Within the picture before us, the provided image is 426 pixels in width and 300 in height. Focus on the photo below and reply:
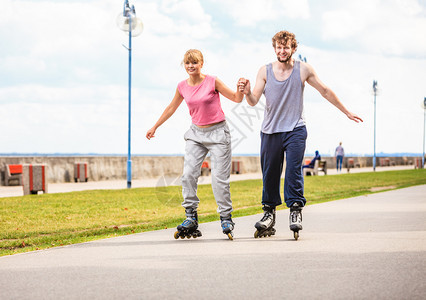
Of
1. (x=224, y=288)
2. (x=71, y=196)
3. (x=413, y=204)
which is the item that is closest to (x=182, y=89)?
(x=224, y=288)

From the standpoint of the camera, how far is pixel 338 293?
377cm

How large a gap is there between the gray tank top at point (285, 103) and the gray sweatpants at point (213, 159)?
500mm

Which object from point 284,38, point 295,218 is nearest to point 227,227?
point 295,218

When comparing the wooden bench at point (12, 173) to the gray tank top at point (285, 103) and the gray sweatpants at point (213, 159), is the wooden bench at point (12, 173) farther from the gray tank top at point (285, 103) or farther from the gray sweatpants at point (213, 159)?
the gray tank top at point (285, 103)

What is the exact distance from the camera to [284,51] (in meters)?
6.16

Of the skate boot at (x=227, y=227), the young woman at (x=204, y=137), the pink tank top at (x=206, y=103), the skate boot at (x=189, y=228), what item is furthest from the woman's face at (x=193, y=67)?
the skate boot at (x=227, y=227)

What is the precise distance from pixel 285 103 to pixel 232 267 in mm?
2126

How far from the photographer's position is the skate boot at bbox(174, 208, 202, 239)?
6.18 meters

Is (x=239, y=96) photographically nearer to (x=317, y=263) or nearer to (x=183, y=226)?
(x=183, y=226)

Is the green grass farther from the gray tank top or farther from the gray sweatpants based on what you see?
the gray tank top

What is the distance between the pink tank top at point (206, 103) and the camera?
6.06 metres

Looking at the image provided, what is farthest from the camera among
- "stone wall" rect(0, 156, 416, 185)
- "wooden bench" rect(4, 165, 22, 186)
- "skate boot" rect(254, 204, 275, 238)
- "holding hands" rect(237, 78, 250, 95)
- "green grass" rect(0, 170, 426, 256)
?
"stone wall" rect(0, 156, 416, 185)

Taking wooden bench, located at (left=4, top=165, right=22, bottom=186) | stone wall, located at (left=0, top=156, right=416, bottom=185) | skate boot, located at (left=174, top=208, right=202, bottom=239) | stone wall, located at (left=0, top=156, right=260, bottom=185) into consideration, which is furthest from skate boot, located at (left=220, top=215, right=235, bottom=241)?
stone wall, located at (left=0, top=156, right=260, bottom=185)

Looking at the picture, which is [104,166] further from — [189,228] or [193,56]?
[193,56]
